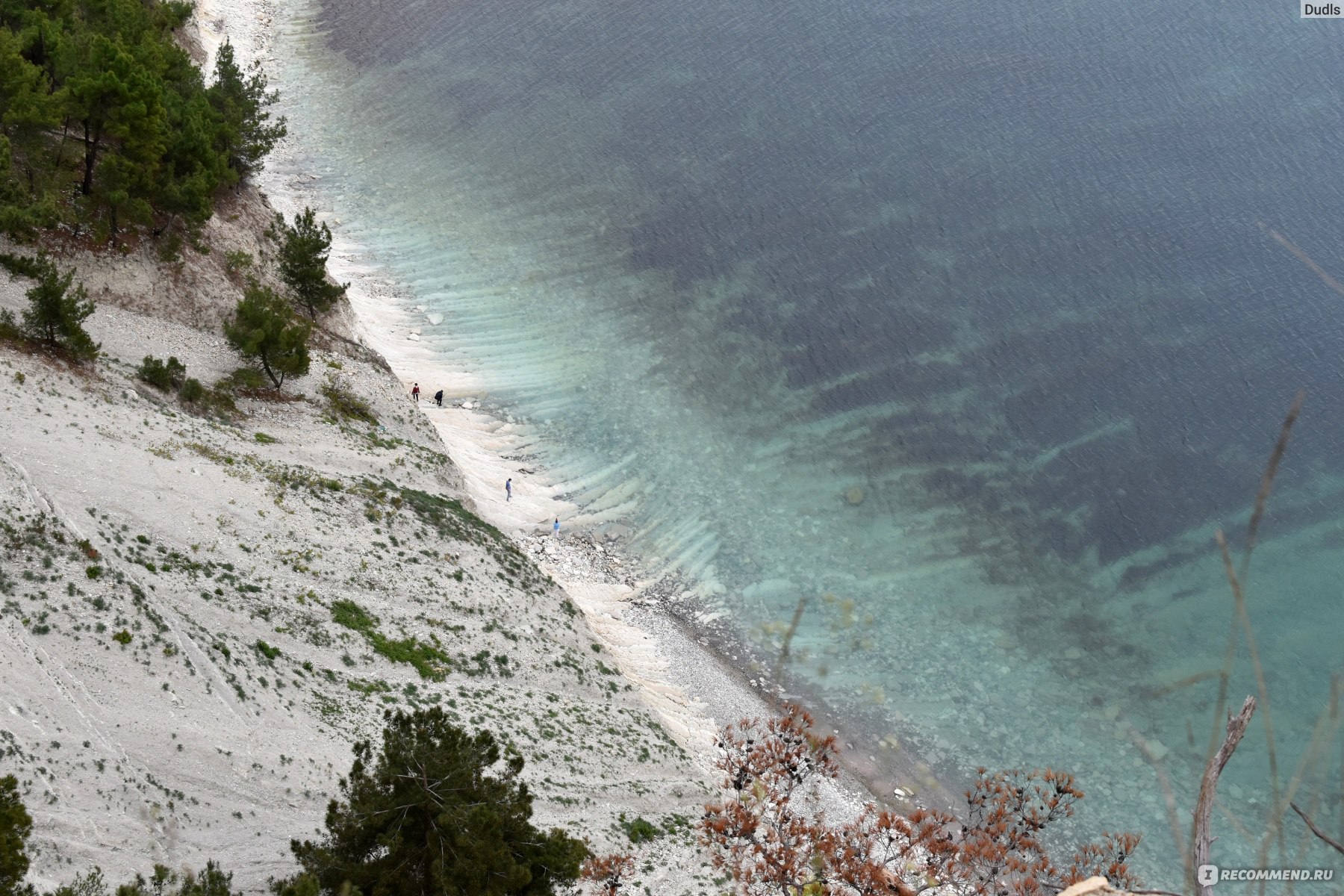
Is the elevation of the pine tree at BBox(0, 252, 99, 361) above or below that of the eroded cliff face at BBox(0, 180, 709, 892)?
above

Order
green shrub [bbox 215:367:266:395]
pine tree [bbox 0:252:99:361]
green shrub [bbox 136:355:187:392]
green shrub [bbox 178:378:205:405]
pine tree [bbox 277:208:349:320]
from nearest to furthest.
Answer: pine tree [bbox 0:252:99:361] < green shrub [bbox 136:355:187:392] < green shrub [bbox 178:378:205:405] < green shrub [bbox 215:367:266:395] < pine tree [bbox 277:208:349:320]

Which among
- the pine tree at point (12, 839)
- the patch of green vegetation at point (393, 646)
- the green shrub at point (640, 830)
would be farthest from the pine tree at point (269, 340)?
the pine tree at point (12, 839)

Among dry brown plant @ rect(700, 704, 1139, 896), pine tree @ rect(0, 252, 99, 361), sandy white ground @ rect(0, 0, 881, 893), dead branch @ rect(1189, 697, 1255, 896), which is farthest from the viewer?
pine tree @ rect(0, 252, 99, 361)

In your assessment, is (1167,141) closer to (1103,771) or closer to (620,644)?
(1103,771)

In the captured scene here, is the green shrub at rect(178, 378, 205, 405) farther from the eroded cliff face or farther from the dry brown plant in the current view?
the dry brown plant

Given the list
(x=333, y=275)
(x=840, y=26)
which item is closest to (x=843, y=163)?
(x=840, y=26)

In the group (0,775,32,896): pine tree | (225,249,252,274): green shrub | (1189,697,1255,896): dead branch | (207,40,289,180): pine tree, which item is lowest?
(0,775,32,896): pine tree

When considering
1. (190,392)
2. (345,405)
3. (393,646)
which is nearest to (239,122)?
(345,405)

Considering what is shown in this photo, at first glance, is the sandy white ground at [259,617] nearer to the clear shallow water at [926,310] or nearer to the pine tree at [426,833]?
the pine tree at [426,833]

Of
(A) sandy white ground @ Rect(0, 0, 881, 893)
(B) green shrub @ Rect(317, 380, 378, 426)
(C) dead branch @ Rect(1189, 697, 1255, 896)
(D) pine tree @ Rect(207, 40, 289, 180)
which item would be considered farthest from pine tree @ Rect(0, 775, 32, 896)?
(D) pine tree @ Rect(207, 40, 289, 180)
